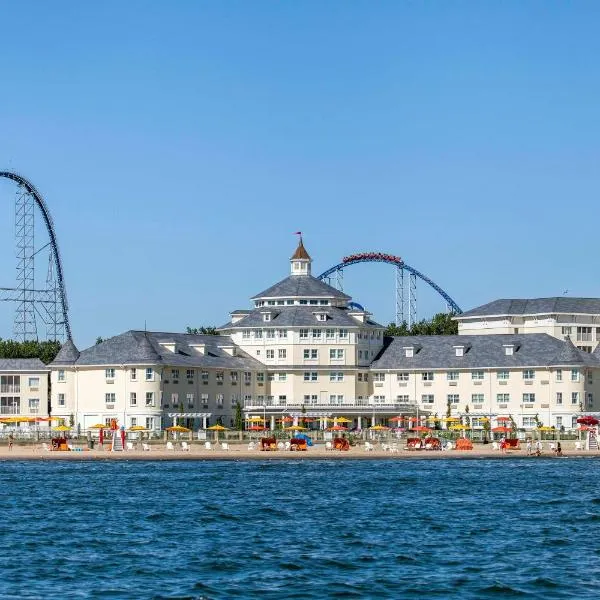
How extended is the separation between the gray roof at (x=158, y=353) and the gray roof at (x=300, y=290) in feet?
26.0

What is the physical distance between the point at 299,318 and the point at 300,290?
5.04 metres

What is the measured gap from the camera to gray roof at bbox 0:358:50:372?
6240 inches

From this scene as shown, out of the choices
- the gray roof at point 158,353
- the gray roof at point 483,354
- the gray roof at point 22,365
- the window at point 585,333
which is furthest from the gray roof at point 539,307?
the gray roof at point 22,365

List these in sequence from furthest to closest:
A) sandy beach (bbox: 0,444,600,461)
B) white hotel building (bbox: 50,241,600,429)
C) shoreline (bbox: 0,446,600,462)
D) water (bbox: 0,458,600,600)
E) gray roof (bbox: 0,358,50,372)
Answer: gray roof (bbox: 0,358,50,372)
white hotel building (bbox: 50,241,600,429)
sandy beach (bbox: 0,444,600,461)
shoreline (bbox: 0,446,600,462)
water (bbox: 0,458,600,600)

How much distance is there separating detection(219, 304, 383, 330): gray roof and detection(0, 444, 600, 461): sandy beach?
30300mm

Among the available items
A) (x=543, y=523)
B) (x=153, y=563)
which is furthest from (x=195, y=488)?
(x=153, y=563)

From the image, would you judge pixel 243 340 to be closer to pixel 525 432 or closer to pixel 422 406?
pixel 422 406

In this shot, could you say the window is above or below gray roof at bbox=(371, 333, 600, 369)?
above

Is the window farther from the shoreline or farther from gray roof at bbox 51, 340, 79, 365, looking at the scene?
gray roof at bbox 51, 340, 79, 365

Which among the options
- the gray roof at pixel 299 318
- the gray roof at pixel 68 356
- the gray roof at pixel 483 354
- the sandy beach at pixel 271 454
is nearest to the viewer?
the sandy beach at pixel 271 454

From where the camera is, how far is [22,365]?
159125 mm

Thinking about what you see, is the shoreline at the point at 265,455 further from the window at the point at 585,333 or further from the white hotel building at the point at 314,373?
the window at the point at 585,333

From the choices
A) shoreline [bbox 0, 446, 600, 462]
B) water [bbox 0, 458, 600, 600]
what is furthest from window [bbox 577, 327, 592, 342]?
water [bbox 0, 458, 600, 600]

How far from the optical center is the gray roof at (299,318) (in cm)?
15662
